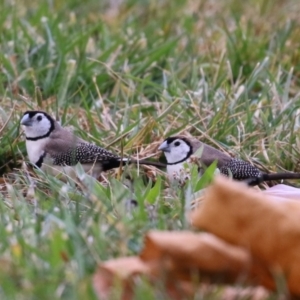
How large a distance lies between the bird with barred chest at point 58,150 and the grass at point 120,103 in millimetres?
86

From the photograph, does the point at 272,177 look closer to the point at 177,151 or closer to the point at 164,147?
the point at 177,151

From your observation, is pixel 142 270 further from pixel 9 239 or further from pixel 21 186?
pixel 21 186

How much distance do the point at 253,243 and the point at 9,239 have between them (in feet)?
2.29

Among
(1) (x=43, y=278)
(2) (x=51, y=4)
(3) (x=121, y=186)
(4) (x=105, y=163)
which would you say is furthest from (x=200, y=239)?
(2) (x=51, y=4)

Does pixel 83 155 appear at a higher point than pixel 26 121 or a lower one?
lower

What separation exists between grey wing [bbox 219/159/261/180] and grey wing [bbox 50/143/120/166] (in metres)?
0.47

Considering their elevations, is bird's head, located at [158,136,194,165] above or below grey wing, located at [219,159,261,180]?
above

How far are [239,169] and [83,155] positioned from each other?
2.28 feet

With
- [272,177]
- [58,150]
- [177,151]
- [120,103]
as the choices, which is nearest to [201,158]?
[177,151]

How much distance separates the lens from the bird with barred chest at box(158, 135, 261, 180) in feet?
12.0

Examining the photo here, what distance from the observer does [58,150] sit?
13.3ft

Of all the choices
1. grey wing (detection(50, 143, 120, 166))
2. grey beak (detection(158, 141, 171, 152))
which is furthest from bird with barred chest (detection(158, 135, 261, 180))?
grey wing (detection(50, 143, 120, 166))

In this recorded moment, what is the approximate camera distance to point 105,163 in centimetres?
372

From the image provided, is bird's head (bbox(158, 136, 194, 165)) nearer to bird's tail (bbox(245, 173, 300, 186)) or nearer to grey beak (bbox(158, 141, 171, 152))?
grey beak (bbox(158, 141, 171, 152))
